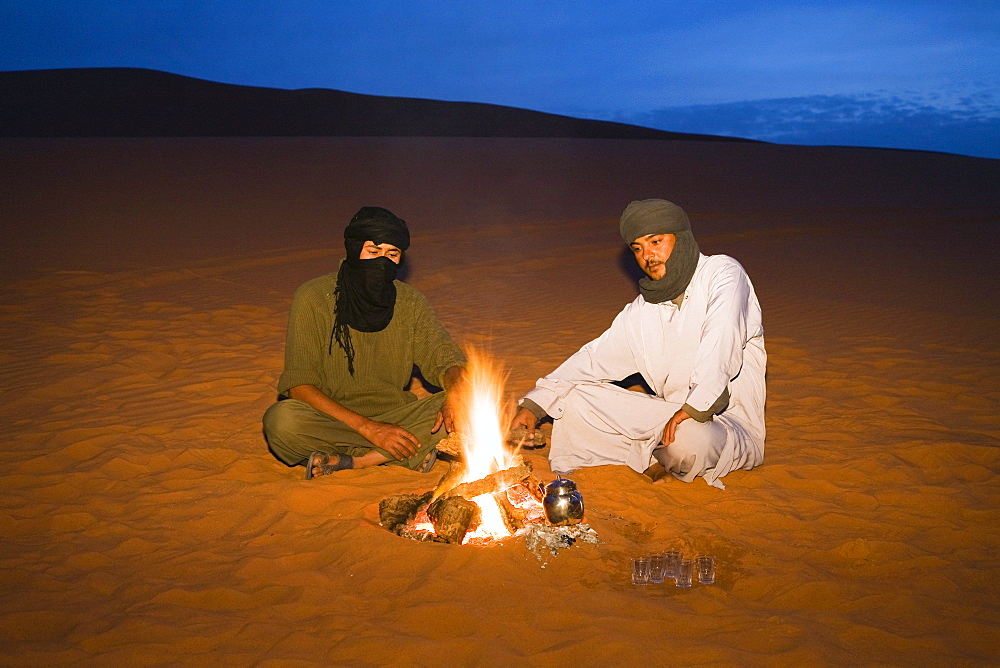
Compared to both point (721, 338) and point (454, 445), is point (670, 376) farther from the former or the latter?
point (454, 445)

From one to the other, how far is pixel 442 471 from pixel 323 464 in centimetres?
74

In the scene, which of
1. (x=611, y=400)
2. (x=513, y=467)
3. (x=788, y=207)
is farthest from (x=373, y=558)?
(x=788, y=207)

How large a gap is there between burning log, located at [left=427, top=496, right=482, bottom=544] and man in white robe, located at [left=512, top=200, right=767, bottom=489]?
883 mm

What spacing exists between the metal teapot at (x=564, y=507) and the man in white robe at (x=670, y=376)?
0.79 m

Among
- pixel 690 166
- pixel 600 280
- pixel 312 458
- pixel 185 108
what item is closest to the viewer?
pixel 312 458

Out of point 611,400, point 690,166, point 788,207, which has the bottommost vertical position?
point 611,400

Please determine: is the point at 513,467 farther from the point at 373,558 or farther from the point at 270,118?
the point at 270,118

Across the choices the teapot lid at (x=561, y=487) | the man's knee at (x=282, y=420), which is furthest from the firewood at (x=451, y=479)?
the man's knee at (x=282, y=420)

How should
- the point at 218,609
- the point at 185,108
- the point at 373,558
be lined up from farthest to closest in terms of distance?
1. the point at 185,108
2. the point at 373,558
3. the point at 218,609

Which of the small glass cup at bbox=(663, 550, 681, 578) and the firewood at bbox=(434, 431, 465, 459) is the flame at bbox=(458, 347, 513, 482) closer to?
the firewood at bbox=(434, 431, 465, 459)

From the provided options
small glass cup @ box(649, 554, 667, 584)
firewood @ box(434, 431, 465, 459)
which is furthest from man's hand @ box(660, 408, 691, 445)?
firewood @ box(434, 431, 465, 459)

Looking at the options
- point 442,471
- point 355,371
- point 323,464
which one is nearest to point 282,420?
point 323,464

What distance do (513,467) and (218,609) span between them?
170 centimetres

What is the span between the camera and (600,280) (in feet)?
40.2
